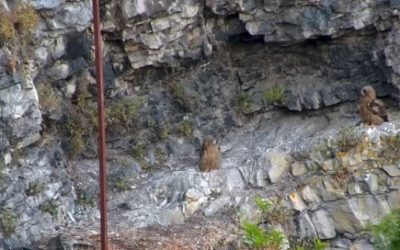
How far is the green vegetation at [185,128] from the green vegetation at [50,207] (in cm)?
211

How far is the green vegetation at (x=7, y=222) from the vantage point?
11.8m

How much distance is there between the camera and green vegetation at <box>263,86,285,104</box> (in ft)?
45.9

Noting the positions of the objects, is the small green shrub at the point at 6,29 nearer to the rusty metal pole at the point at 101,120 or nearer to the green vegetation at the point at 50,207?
the green vegetation at the point at 50,207

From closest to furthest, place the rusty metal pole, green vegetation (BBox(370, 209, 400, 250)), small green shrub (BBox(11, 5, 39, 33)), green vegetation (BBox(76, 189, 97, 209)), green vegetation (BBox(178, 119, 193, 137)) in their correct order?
green vegetation (BBox(370, 209, 400, 250)), the rusty metal pole, small green shrub (BBox(11, 5, 39, 33)), green vegetation (BBox(76, 189, 97, 209)), green vegetation (BBox(178, 119, 193, 137))

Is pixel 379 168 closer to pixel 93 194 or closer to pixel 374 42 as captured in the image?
pixel 374 42

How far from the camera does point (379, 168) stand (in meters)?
12.8

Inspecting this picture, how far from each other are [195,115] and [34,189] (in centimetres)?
259

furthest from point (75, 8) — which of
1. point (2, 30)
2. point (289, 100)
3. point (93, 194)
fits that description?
point (289, 100)

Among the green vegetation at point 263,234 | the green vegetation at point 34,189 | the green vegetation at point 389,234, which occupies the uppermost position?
the green vegetation at point 389,234

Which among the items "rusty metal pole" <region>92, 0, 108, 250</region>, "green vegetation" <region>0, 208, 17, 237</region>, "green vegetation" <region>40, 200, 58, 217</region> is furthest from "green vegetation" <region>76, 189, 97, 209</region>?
"rusty metal pole" <region>92, 0, 108, 250</region>

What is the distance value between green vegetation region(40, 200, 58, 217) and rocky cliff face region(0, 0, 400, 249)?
22 mm

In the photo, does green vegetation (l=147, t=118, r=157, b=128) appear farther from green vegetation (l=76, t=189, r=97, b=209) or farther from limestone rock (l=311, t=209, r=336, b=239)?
limestone rock (l=311, t=209, r=336, b=239)

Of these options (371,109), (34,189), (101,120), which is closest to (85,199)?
(34,189)

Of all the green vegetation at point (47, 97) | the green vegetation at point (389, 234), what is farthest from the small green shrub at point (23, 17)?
the green vegetation at point (389, 234)
